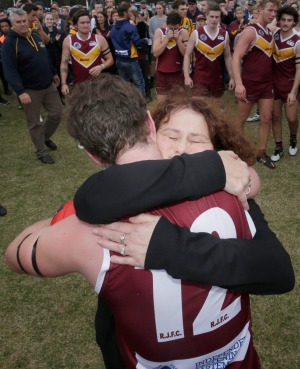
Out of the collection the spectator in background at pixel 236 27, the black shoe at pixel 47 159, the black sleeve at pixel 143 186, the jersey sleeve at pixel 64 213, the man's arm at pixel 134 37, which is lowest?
the black shoe at pixel 47 159

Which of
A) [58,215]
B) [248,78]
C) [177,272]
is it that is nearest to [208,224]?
[177,272]

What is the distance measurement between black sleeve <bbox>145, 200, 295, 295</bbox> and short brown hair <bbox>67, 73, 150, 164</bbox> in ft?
0.90

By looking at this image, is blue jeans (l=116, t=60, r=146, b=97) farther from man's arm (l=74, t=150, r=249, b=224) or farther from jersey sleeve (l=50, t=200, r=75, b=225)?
man's arm (l=74, t=150, r=249, b=224)

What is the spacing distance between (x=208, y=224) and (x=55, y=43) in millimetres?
9478

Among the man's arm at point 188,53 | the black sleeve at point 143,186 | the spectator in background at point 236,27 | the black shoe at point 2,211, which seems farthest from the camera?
the spectator in background at point 236,27

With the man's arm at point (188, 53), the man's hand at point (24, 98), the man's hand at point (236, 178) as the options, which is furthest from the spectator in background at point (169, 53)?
the man's hand at point (236, 178)

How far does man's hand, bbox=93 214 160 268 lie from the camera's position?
0.98 m

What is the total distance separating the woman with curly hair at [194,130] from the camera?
1.38m

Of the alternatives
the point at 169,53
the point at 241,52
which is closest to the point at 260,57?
the point at 241,52

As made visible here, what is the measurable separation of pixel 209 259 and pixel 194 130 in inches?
23.8

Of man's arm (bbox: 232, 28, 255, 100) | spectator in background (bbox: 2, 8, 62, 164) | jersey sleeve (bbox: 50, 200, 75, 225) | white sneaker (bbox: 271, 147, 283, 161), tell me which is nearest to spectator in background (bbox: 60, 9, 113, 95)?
spectator in background (bbox: 2, 8, 62, 164)

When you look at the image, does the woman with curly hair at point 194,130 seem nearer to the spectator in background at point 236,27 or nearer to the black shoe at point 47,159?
the black shoe at point 47,159

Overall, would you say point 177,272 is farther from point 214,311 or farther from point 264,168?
point 264,168

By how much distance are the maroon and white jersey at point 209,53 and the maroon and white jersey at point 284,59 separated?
90cm
